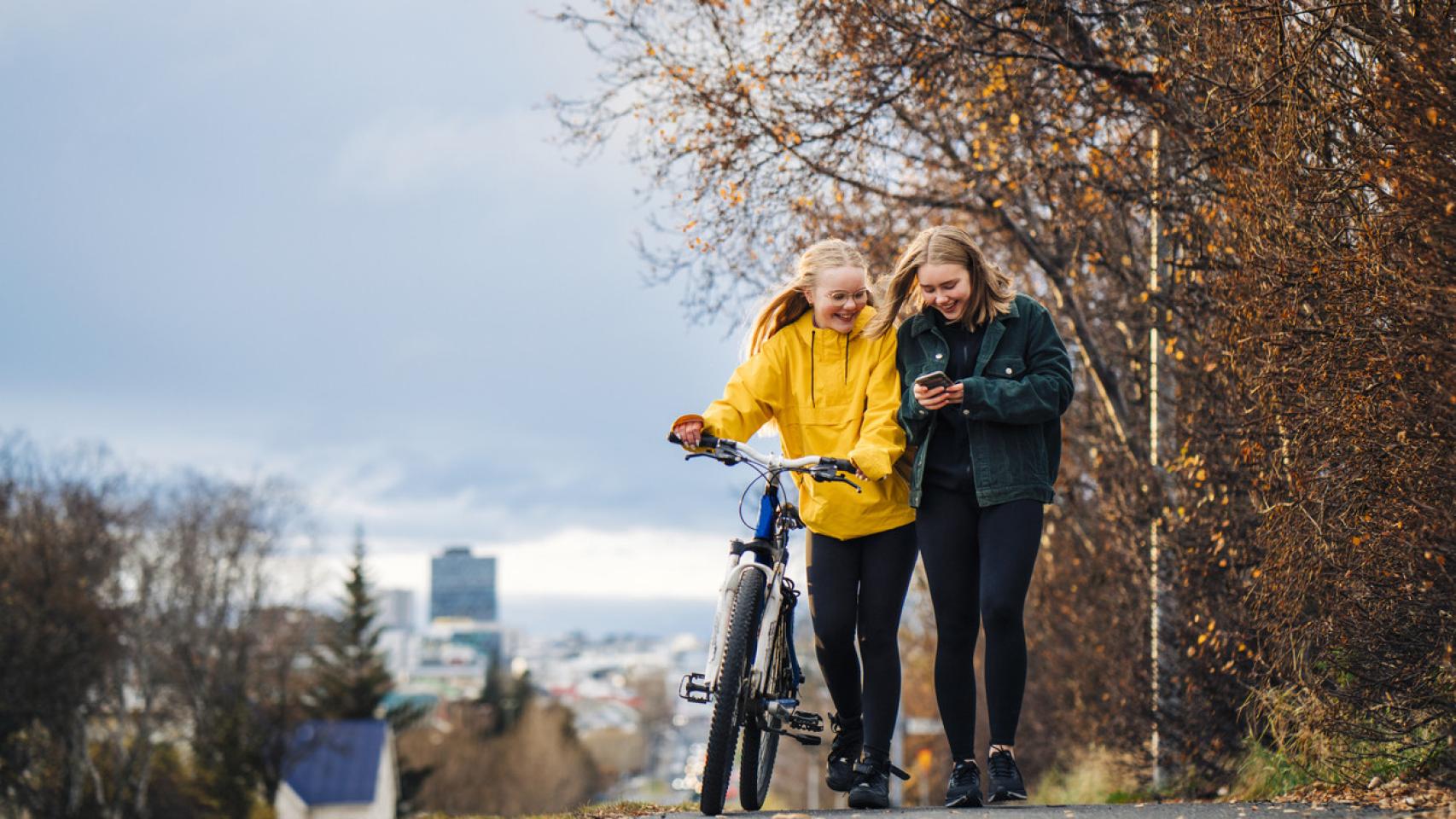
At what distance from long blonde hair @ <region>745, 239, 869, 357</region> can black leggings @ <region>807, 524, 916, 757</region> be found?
85 cm

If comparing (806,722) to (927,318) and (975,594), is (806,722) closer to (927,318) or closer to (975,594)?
(975,594)

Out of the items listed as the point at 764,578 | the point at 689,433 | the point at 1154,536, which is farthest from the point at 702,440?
the point at 1154,536

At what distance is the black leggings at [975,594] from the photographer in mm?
5277

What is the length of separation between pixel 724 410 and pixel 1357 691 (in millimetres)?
2721

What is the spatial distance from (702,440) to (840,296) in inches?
31.2

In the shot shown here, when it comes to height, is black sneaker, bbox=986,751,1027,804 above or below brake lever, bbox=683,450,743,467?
below

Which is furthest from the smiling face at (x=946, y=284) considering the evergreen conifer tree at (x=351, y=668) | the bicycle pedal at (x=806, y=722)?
the evergreen conifer tree at (x=351, y=668)

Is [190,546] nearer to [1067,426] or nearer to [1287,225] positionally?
[1067,426]

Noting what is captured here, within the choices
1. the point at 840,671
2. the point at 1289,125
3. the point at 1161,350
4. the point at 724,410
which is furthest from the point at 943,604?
the point at 1161,350

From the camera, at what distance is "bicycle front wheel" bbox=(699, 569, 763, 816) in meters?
4.99

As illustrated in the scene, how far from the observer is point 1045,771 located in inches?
719

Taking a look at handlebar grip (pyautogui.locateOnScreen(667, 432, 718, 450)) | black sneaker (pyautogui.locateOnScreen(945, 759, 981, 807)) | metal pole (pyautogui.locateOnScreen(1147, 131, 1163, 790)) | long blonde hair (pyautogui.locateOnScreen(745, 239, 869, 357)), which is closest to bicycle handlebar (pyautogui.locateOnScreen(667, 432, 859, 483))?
handlebar grip (pyautogui.locateOnScreen(667, 432, 718, 450))

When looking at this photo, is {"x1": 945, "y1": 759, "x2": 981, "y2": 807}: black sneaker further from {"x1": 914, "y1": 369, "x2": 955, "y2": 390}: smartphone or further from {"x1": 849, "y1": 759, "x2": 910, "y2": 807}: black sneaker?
{"x1": 914, "y1": 369, "x2": 955, "y2": 390}: smartphone

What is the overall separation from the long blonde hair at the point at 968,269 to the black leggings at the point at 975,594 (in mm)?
680
